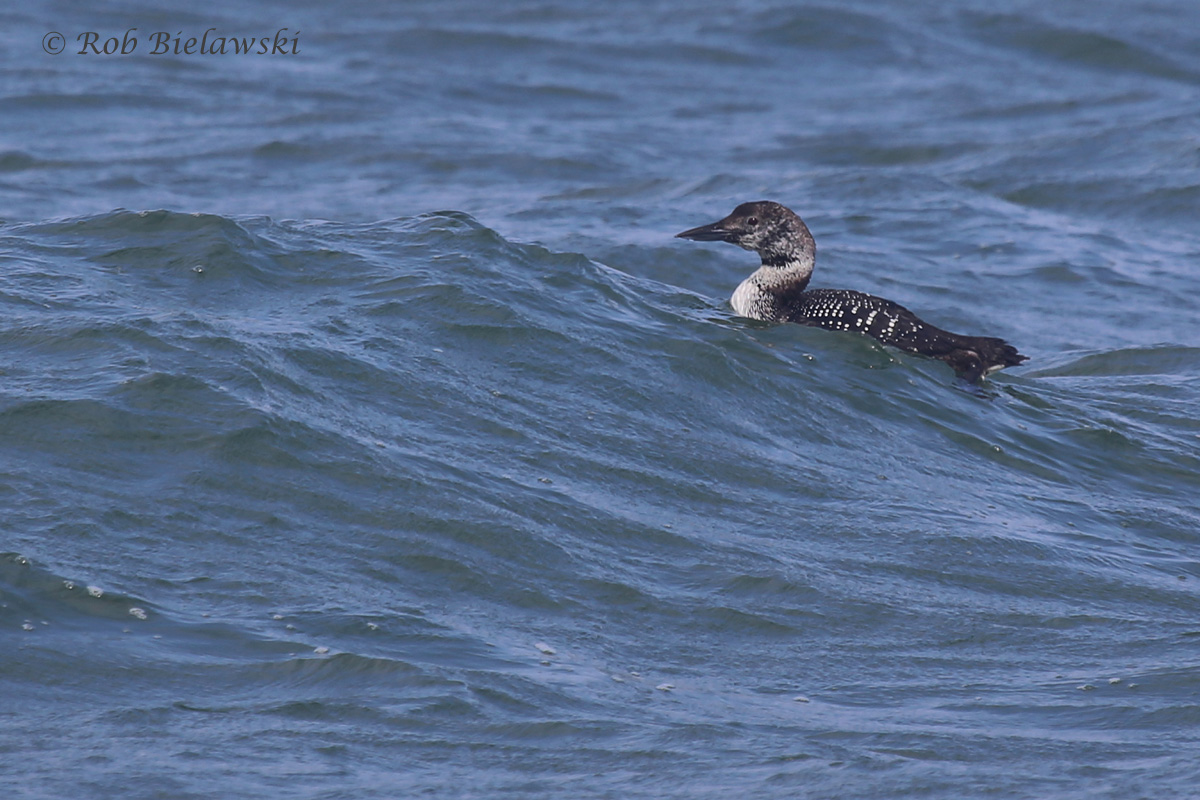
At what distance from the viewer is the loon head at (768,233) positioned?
9680 millimetres

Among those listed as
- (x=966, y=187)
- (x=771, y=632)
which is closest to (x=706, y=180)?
(x=966, y=187)

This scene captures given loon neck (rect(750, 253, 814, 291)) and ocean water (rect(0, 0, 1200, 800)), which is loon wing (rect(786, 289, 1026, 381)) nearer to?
ocean water (rect(0, 0, 1200, 800))

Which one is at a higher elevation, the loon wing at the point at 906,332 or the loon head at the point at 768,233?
the loon head at the point at 768,233

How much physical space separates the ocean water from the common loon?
0.14m

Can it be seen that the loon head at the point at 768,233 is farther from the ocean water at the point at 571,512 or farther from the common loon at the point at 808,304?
the ocean water at the point at 571,512

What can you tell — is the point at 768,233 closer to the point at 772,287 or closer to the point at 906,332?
the point at 772,287

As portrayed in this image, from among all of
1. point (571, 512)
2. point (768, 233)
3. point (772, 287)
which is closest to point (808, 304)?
point (772, 287)

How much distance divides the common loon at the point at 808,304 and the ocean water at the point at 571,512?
0.14m

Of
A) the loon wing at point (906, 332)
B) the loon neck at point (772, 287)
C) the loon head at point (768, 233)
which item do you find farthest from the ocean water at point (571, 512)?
the loon head at point (768, 233)

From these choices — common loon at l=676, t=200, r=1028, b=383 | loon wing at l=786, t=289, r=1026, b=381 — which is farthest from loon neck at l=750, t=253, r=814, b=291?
loon wing at l=786, t=289, r=1026, b=381

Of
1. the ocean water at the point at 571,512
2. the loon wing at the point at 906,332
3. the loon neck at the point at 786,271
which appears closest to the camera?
the ocean water at the point at 571,512

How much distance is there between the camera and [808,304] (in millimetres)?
9305

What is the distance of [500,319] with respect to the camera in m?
8.16

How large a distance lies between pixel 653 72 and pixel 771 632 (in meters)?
15.8
